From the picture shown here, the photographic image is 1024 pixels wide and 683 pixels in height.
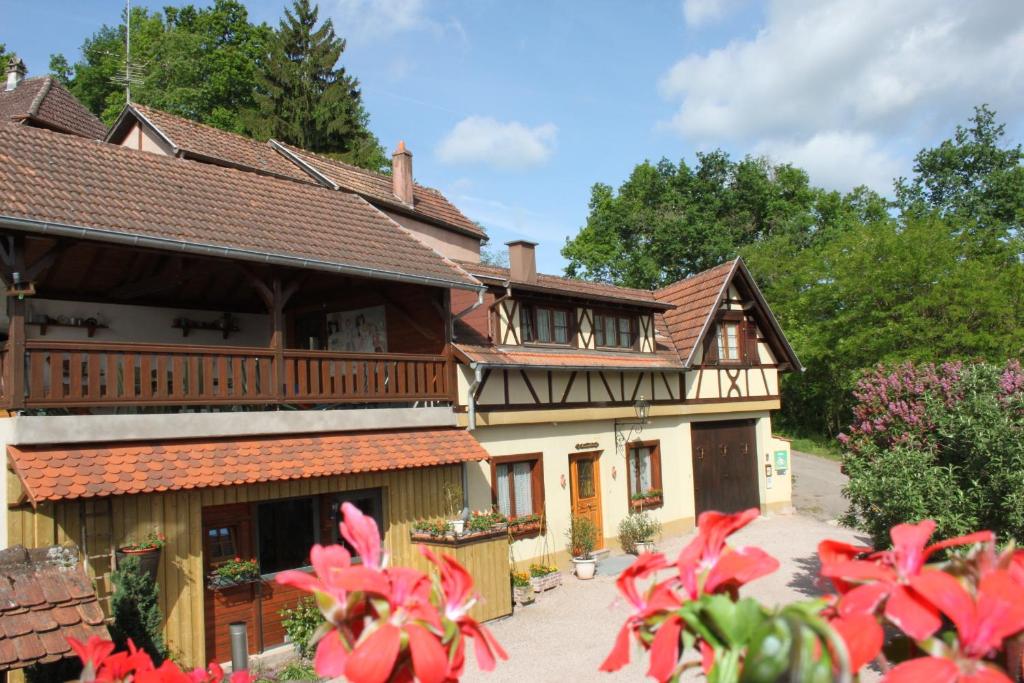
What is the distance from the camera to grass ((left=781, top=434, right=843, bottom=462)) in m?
31.1

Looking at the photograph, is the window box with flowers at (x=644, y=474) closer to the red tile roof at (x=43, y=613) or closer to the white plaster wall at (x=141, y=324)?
the white plaster wall at (x=141, y=324)

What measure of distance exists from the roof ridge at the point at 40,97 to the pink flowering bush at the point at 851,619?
23.0m

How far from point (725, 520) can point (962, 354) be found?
28.9 metres

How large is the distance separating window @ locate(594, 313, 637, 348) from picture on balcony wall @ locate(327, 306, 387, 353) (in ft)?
16.9

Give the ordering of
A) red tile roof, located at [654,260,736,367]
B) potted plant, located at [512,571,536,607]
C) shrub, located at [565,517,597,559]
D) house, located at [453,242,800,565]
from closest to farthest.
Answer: potted plant, located at [512,571,536,607]
house, located at [453,242,800,565]
shrub, located at [565,517,597,559]
red tile roof, located at [654,260,736,367]

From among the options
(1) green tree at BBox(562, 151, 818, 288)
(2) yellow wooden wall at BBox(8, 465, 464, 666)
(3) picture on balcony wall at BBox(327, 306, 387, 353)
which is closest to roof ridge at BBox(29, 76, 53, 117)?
(3) picture on balcony wall at BBox(327, 306, 387, 353)

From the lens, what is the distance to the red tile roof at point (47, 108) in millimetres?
20906

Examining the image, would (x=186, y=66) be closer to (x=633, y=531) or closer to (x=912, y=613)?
(x=633, y=531)

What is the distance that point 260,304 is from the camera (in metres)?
15.2

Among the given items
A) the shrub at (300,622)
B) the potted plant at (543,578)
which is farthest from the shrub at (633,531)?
the shrub at (300,622)

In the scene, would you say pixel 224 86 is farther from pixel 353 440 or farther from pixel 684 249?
pixel 353 440

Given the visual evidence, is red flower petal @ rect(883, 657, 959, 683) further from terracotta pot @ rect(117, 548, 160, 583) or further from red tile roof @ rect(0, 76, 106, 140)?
red tile roof @ rect(0, 76, 106, 140)

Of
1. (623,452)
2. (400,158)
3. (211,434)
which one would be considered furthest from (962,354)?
(211,434)

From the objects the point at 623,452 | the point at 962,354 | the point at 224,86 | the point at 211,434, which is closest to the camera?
the point at 211,434
